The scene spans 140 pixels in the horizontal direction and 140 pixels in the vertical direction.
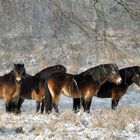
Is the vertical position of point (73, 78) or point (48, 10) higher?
point (48, 10)

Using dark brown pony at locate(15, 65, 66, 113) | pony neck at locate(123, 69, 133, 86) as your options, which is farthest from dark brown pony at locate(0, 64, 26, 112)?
pony neck at locate(123, 69, 133, 86)

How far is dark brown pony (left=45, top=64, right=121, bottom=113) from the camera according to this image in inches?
517

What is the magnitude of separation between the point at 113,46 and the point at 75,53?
2.92 ft

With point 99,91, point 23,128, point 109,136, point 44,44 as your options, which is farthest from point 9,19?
point 44,44

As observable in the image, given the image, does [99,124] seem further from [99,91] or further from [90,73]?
[99,91]

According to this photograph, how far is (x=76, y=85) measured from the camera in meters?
13.3

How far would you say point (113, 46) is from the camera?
8719 mm

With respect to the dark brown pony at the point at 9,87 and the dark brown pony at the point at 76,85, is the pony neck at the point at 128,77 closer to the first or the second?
the dark brown pony at the point at 76,85

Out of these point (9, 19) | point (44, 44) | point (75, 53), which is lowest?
point (44, 44)

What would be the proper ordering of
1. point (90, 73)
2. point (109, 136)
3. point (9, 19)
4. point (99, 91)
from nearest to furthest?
point (109, 136)
point (9, 19)
point (90, 73)
point (99, 91)

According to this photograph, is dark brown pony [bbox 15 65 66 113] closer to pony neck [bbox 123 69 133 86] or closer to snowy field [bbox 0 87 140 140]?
pony neck [bbox 123 69 133 86]

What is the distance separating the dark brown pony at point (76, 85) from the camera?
13.1 m

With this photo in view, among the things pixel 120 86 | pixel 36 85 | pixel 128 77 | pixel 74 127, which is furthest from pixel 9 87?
pixel 74 127

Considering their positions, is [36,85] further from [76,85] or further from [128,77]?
[128,77]
